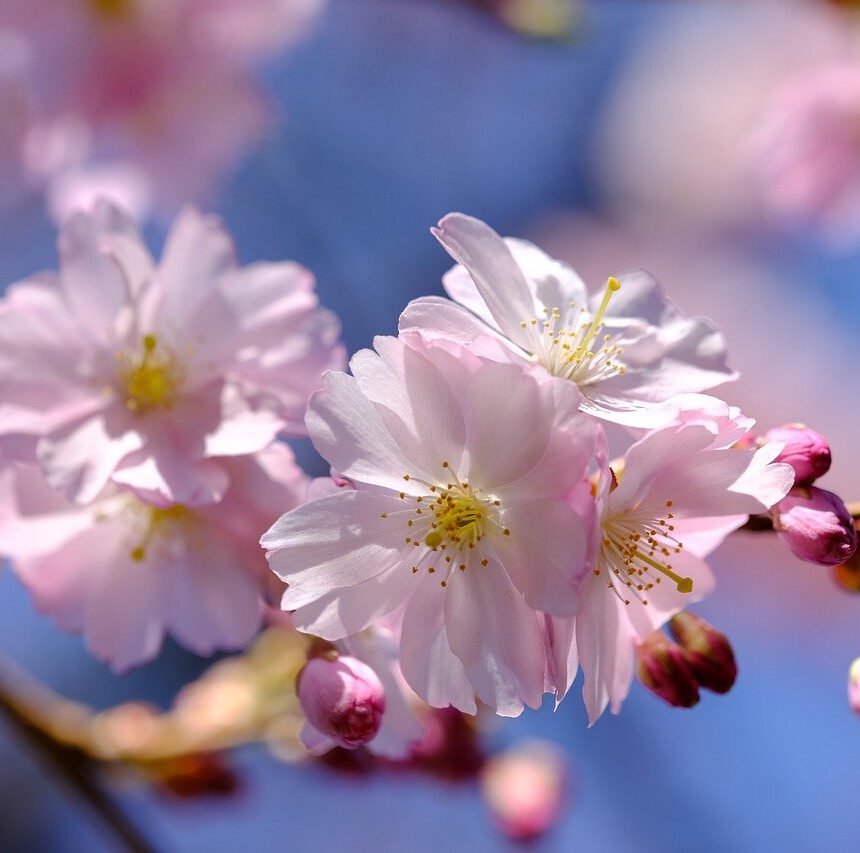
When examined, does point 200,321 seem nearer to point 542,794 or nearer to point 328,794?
point 542,794

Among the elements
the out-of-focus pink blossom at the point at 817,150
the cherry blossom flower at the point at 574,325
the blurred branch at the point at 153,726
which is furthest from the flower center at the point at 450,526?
the out-of-focus pink blossom at the point at 817,150

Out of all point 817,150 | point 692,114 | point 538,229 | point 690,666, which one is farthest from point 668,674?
point 692,114

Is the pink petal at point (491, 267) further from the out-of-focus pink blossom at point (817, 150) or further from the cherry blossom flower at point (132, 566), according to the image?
the out-of-focus pink blossom at point (817, 150)

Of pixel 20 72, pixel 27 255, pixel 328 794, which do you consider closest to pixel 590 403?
pixel 20 72

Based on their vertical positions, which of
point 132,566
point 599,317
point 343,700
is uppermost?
point 599,317

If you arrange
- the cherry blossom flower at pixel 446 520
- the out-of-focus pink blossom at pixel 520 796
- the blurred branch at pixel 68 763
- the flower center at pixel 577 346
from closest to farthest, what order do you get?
the cherry blossom flower at pixel 446 520
the flower center at pixel 577 346
the blurred branch at pixel 68 763
the out-of-focus pink blossom at pixel 520 796

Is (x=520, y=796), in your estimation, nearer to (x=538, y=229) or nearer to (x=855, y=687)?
(x=855, y=687)

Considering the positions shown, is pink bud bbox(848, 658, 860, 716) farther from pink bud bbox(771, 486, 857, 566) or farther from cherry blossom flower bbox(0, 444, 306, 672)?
cherry blossom flower bbox(0, 444, 306, 672)
